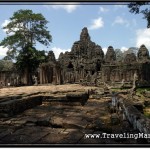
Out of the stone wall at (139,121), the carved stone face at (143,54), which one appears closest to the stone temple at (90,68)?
the carved stone face at (143,54)

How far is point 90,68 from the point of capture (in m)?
38.6

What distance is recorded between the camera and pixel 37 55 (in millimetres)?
31203

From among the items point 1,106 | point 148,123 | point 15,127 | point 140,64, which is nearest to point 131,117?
point 148,123

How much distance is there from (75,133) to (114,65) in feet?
99.7

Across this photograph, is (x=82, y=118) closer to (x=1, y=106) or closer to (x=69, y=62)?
(x=1, y=106)

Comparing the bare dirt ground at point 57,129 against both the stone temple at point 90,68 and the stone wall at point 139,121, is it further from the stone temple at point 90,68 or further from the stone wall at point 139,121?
the stone temple at point 90,68

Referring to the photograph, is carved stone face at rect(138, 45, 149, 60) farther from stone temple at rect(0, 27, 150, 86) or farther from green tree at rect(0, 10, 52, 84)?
green tree at rect(0, 10, 52, 84)

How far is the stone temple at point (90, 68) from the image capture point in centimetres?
3039

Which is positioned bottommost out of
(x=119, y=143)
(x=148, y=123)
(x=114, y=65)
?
(x=119, y=143)

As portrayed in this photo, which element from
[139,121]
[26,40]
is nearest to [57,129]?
[139,121]

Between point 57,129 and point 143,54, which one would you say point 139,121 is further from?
point 143,54

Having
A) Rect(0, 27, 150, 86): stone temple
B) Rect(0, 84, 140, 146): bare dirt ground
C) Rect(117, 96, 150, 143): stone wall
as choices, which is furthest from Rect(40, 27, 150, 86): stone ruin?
Rect(117, 96, 150, 143): stone wall

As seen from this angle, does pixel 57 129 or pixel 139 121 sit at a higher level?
pixel 139 121

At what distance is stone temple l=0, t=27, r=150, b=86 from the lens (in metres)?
30.4
